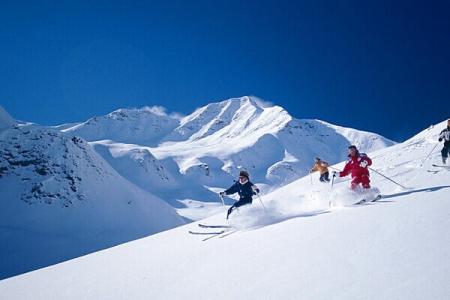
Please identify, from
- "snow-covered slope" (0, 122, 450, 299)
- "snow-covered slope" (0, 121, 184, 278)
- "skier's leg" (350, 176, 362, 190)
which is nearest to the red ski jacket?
"skier's leg" (350, 176, 362, 190)

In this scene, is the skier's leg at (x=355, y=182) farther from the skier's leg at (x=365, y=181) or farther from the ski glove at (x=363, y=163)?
the ski glove at (x=363, y=163)

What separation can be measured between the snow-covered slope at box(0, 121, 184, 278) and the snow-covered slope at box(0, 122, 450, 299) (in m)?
40.0

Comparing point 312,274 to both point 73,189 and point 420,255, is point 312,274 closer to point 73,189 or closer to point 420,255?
point 420,255

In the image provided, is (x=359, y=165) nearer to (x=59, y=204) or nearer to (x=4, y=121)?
(x=59, y=204)

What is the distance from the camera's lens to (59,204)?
48.1 metres

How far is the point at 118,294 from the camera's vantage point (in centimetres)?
473

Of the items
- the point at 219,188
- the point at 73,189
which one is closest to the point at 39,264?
the point at 73,189

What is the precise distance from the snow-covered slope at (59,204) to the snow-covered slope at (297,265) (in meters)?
40.0

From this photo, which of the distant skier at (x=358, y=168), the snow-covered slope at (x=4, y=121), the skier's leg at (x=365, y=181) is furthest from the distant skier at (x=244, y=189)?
the snow-covered slope at (x=4, y=121)

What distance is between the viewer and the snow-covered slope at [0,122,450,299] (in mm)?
3395

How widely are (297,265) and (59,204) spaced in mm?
49931

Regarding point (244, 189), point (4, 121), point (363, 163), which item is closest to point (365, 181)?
point (363, 163)

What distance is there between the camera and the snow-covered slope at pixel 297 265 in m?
3.39

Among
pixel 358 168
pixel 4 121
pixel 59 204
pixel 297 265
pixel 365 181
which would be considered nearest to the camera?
pixel 297 265
